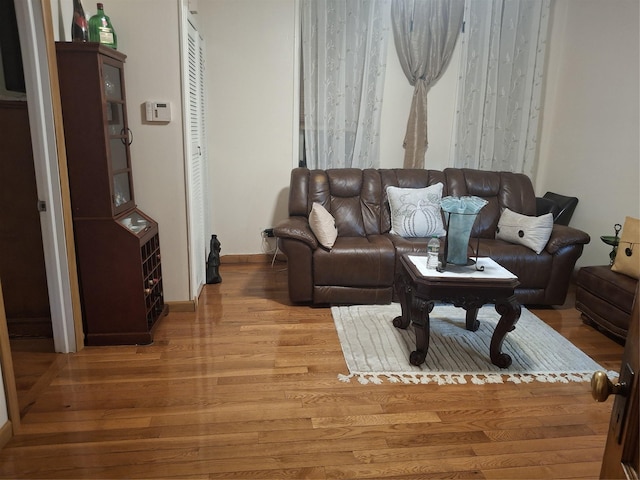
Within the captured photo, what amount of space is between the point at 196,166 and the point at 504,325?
235 centimetres

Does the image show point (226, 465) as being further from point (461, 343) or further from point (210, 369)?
point (461, 343)

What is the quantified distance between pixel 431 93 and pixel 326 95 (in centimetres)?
102

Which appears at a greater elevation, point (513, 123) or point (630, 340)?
point (513, 123)

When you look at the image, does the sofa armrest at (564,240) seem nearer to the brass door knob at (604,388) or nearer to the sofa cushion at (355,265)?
the sofa cushion at (355,265)

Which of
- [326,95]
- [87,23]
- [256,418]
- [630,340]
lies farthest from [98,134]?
[630,340]

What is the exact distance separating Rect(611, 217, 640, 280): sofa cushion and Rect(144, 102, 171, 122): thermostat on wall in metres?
3.04

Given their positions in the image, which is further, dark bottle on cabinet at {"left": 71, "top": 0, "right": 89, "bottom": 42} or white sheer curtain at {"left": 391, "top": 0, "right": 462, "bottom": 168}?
white sheer curtain at {"left": 391, "top": 0, "right": 462, "bottom": 168}

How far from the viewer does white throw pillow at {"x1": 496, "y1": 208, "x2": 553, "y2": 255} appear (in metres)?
3.25

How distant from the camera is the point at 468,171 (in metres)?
3.88

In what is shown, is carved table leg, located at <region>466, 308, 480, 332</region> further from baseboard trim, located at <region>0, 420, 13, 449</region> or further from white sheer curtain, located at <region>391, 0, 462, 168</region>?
baseboard trim, located at <region>0, 420, 13, 449</region>

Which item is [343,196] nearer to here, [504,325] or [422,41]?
[422,41]

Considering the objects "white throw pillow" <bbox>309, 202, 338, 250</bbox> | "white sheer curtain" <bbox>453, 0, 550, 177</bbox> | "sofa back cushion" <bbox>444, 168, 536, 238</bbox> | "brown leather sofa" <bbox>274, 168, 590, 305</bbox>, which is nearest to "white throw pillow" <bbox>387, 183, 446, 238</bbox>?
"brown leather sofa" <bbox>274, 168, 590, 305</bbox>

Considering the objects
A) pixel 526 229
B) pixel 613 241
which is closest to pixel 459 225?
pixel 526 229

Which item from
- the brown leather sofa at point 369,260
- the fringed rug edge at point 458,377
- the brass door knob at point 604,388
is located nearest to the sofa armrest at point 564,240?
the brown leather sofa at point 369,260
